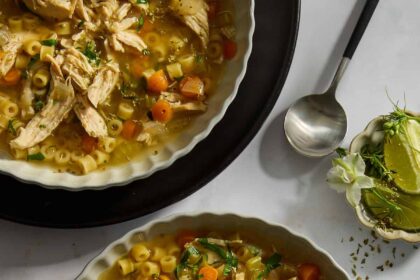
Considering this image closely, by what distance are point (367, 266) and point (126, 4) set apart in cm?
187

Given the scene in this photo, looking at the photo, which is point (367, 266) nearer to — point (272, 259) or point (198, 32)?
point (272, 259)

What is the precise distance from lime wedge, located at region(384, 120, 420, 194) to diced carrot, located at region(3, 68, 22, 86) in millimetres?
1904

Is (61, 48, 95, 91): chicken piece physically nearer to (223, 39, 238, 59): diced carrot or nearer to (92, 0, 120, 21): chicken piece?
(92, 0, 120, 21): chicken piece

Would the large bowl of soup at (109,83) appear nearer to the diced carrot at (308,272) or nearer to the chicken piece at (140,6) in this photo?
the chicken piece at (140,6)

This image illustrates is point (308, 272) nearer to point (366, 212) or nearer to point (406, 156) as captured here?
point (366, 212)

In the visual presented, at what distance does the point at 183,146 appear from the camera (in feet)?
10.7

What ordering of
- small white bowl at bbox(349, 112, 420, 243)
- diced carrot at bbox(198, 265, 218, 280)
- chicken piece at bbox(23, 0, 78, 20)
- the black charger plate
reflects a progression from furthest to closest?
1. small white bowl at bbox(349, 112, 420, 243)
2. the black charger plate
3. diced carrot at bbox(198, 265, 218, 280)
4. chicken piece at bbox(23, 0, 78, 20)

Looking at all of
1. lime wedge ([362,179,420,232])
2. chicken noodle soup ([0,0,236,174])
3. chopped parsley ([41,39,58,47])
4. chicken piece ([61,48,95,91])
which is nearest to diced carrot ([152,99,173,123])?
chicken noodle soup ([0,0,236,174])

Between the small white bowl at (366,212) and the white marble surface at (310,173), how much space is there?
0.44 ft

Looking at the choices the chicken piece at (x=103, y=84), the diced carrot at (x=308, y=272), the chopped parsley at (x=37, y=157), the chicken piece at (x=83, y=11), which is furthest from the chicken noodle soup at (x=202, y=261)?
the chicken piece at (x=83, y=11)

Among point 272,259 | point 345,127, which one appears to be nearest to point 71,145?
point 272,259

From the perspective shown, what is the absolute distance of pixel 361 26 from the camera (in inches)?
144

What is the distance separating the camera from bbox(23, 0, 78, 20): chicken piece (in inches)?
125

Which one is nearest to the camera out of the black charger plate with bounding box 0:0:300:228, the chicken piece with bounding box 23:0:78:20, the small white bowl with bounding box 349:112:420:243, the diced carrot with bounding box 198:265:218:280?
the chicken piece with bounding box 23:0:78:20
